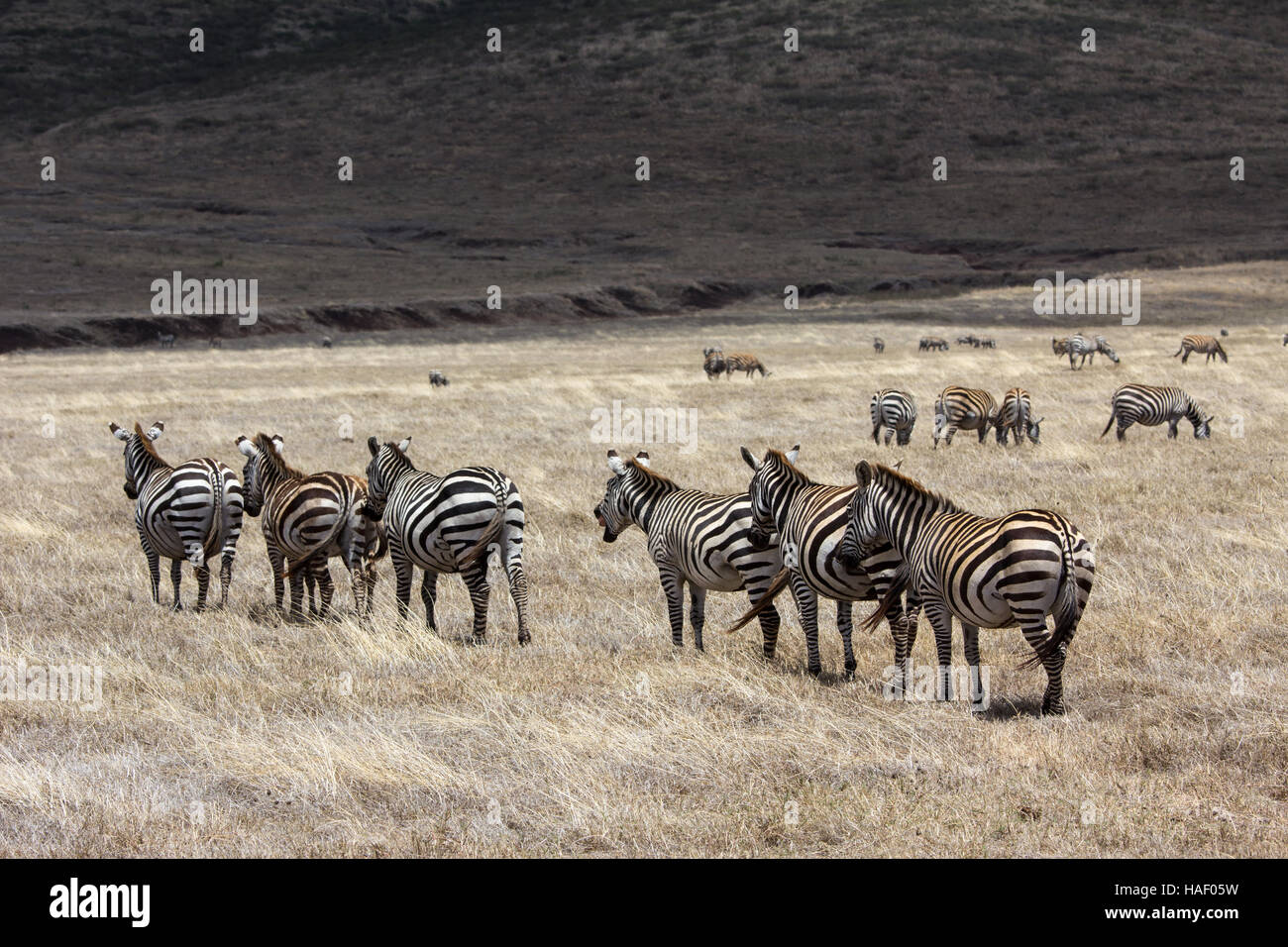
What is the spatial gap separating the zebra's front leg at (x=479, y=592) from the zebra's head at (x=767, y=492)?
223cm

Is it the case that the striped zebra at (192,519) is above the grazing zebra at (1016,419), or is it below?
below

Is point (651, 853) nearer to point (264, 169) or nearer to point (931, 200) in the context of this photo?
point (931, 200)

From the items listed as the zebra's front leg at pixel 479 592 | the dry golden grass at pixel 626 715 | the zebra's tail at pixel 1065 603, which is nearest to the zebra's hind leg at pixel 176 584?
the dry golden grass at pixel 626 715

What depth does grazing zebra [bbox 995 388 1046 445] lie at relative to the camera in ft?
69.6

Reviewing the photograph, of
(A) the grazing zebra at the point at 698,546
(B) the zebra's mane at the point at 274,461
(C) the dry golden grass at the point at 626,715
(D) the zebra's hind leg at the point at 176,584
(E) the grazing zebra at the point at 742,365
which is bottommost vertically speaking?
(C) the dry golden grass at the point at 626,715

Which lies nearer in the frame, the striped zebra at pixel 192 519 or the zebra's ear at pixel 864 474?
the zebra's ear at pixel 864 474

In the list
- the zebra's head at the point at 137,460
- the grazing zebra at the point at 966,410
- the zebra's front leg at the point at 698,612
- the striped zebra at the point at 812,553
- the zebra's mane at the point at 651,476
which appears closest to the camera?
the striped zebra at the point at 812,553

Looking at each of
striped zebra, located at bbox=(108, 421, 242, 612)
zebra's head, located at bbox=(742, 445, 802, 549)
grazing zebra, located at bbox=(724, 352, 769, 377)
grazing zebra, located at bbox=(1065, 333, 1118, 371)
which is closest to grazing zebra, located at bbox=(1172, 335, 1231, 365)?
grazing zebra, located at bbox=(1065, 333, 1118, 371)

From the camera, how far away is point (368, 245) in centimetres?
8425

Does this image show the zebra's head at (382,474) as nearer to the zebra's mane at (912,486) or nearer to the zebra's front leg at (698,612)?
the zebra's front leg at (698,612)

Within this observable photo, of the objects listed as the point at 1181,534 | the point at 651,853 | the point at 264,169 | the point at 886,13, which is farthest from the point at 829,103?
the point at 651,853

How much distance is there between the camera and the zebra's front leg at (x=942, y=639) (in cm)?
821

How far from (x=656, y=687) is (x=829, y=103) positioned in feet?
379

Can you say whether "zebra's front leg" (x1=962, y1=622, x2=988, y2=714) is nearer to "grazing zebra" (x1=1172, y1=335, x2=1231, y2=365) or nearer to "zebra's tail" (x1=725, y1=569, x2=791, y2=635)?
"zebra's tail" (x1=725, y1=569, x2=791, y2=635)
